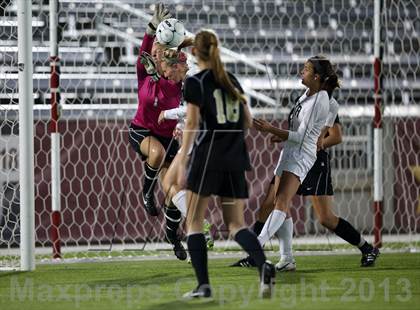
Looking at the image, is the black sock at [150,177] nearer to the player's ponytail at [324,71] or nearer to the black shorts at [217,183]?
the player's ponytail at [324,71]

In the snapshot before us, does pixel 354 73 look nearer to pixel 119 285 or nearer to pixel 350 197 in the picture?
pixel 350 197

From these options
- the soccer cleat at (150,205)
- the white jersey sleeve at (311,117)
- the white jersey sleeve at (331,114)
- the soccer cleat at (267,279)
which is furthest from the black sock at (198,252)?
the soccer cleat at (150,205)

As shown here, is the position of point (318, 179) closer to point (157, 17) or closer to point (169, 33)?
point (169, 33)

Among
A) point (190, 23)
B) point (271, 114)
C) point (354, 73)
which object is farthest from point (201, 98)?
point (354, 73)

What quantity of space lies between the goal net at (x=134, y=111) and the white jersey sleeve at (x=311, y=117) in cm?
229

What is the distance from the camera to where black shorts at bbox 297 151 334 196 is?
724cm

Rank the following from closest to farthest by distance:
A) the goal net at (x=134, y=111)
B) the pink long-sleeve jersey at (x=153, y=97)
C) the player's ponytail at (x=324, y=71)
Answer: the player's ponytail at (x=324, y=71)
the pink long-sleeve jersey at (x=153, y=97)
the goal net at (x=134, y=111)

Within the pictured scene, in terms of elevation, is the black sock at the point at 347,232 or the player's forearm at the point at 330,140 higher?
the player's forearm at the point at 330,140

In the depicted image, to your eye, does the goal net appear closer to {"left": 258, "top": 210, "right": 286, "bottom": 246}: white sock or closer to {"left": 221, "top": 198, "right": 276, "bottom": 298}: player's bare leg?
{"left": 258, "top": 210, "right": 286, "bottom": 246}: white sock

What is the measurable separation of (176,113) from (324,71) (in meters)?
1.06

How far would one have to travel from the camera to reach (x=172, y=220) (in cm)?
755

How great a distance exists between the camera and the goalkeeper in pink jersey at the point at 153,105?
24.3 feet

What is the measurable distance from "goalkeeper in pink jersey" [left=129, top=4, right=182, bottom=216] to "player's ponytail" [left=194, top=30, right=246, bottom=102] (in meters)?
2.21

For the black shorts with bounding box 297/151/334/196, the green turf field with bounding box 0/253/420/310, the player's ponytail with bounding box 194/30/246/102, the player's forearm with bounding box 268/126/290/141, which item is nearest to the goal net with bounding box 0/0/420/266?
the green turf field with bounding box 0/253/420/310
